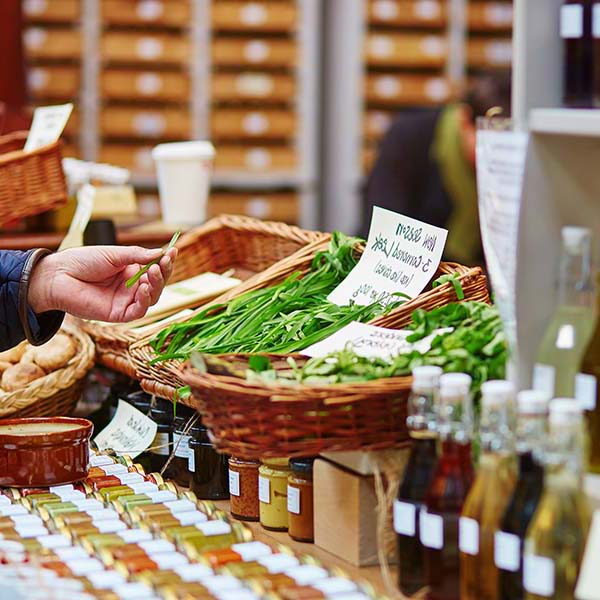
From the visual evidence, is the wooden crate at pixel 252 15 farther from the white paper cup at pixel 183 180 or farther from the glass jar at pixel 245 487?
the glass jar at pixel 245 487

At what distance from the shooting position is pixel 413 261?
88.5 inches

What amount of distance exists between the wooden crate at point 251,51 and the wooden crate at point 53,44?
2.94 ft

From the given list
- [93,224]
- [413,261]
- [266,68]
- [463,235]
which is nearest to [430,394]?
[413,261]

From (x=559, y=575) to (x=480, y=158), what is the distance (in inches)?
22.4

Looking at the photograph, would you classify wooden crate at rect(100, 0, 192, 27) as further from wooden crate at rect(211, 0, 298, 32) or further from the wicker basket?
the wicker basket

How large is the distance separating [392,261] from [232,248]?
0.88 meters

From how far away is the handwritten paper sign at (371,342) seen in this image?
1.90 m

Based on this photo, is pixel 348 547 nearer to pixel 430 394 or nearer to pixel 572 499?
pixel 430 394

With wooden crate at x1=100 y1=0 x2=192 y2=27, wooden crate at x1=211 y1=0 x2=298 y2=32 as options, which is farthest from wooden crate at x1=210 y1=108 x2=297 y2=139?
wooden crate at x1=100 y1=0 x2=192 y2=27

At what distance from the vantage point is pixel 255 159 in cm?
823

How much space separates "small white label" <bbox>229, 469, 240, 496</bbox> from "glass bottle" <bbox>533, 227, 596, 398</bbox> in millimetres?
666

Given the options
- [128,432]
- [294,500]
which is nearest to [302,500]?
[294,500]

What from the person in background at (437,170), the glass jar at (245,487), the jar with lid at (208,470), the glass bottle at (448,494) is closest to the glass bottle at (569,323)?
the glass bottle at (448,494)

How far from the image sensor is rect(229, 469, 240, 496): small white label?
2.11 meters
